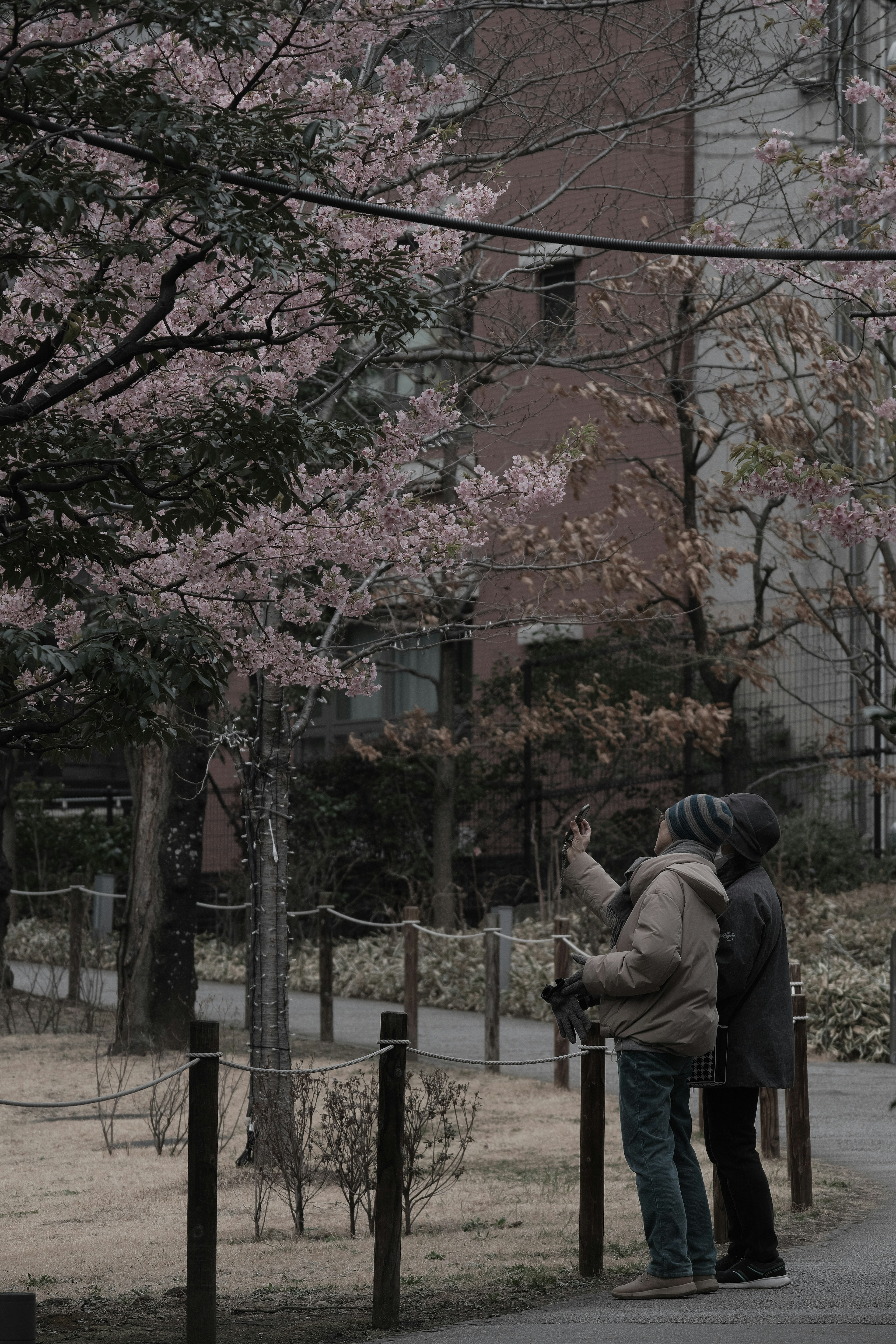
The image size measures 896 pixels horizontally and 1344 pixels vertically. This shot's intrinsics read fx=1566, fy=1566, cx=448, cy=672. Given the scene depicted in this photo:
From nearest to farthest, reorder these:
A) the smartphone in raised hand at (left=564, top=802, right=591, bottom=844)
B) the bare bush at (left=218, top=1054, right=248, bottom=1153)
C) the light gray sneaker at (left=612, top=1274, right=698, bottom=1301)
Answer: the light gray sneaker at (left=612, top=1274, right=698, bottom=1301) → the smartphone in raised hand at (left=564, top=802, right=591, bottom=844) → the bare bush at (left=218, top=1054, right=248, bottom=1153)

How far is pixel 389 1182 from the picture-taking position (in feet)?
17.8

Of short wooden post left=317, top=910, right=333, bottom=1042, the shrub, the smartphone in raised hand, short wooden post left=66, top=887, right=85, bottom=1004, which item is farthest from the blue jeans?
the shrub

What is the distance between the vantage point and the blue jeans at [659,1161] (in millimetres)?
5488

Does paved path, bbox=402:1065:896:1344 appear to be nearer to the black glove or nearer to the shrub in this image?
the black glove

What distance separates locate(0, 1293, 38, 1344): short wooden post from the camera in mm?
4270

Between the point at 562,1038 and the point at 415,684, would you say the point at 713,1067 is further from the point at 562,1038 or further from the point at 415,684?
the point at 415,684

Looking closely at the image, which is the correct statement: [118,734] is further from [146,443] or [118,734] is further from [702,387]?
[702,387]

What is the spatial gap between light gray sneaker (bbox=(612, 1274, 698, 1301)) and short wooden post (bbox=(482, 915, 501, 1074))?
6040mm

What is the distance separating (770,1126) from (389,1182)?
3885mm

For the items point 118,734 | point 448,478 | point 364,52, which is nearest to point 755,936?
point 118,734

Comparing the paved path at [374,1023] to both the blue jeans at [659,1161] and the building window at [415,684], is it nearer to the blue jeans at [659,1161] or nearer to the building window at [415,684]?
the blue jeans at [659,1161]

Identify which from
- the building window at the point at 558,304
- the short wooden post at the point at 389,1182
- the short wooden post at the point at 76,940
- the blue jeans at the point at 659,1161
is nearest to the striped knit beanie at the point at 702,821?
the blue jeans at the point at 659,1161

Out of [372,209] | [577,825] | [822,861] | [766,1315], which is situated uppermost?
[372,209]

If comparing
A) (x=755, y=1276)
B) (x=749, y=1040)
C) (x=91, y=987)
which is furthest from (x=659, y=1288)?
(x=91, y=987)
